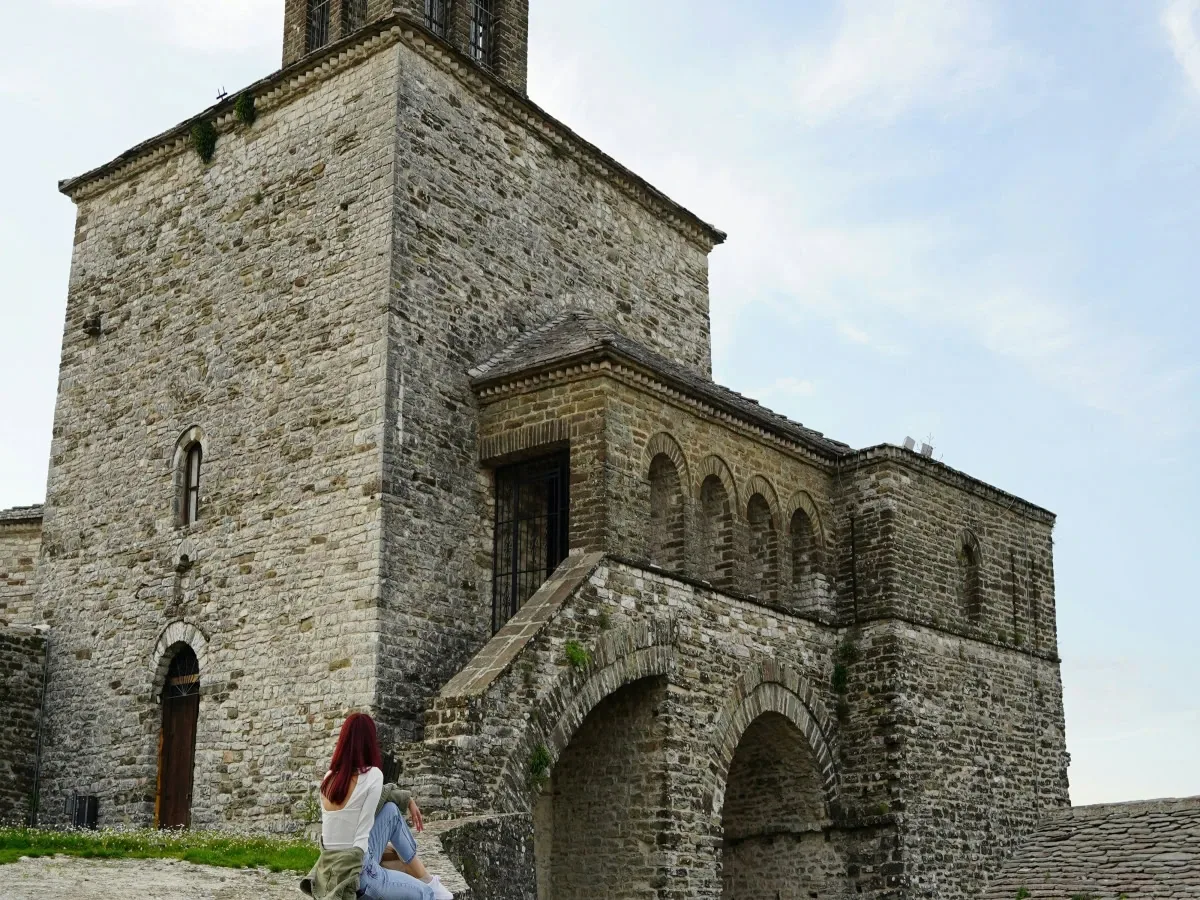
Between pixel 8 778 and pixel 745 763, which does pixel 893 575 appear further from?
pixel 8 778

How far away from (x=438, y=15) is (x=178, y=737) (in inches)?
412

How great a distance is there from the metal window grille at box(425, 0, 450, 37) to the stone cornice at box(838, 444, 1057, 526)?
828 centimetres

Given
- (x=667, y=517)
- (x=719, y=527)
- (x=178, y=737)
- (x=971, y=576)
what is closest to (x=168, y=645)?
(x=178, y=737)

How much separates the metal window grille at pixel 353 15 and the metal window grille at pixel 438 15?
0.90 metres

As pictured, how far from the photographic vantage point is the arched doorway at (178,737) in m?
17.3

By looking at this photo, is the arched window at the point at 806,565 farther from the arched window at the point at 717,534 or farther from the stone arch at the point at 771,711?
the arched window at the point at 717,534

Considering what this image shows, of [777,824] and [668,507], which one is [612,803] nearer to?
[668,507]

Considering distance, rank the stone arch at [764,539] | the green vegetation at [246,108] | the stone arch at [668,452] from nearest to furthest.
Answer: the stone arch at [668,452], the stone arch at [764,539], the green vegetation at [246,108]

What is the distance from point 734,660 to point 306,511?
5313 mm

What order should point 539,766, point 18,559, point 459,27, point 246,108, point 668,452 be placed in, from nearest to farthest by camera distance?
point 539,766, point 668,452, point 246,108, point 459,27, point 18,559

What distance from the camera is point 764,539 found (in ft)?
61.7

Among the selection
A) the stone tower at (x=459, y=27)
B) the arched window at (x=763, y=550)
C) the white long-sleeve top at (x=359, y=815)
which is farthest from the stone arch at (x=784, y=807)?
the white long-sleeve top at (x=359, y=815)

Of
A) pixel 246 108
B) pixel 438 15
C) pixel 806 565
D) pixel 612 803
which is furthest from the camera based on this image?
pixel 438 15

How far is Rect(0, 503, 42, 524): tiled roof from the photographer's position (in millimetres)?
24156
